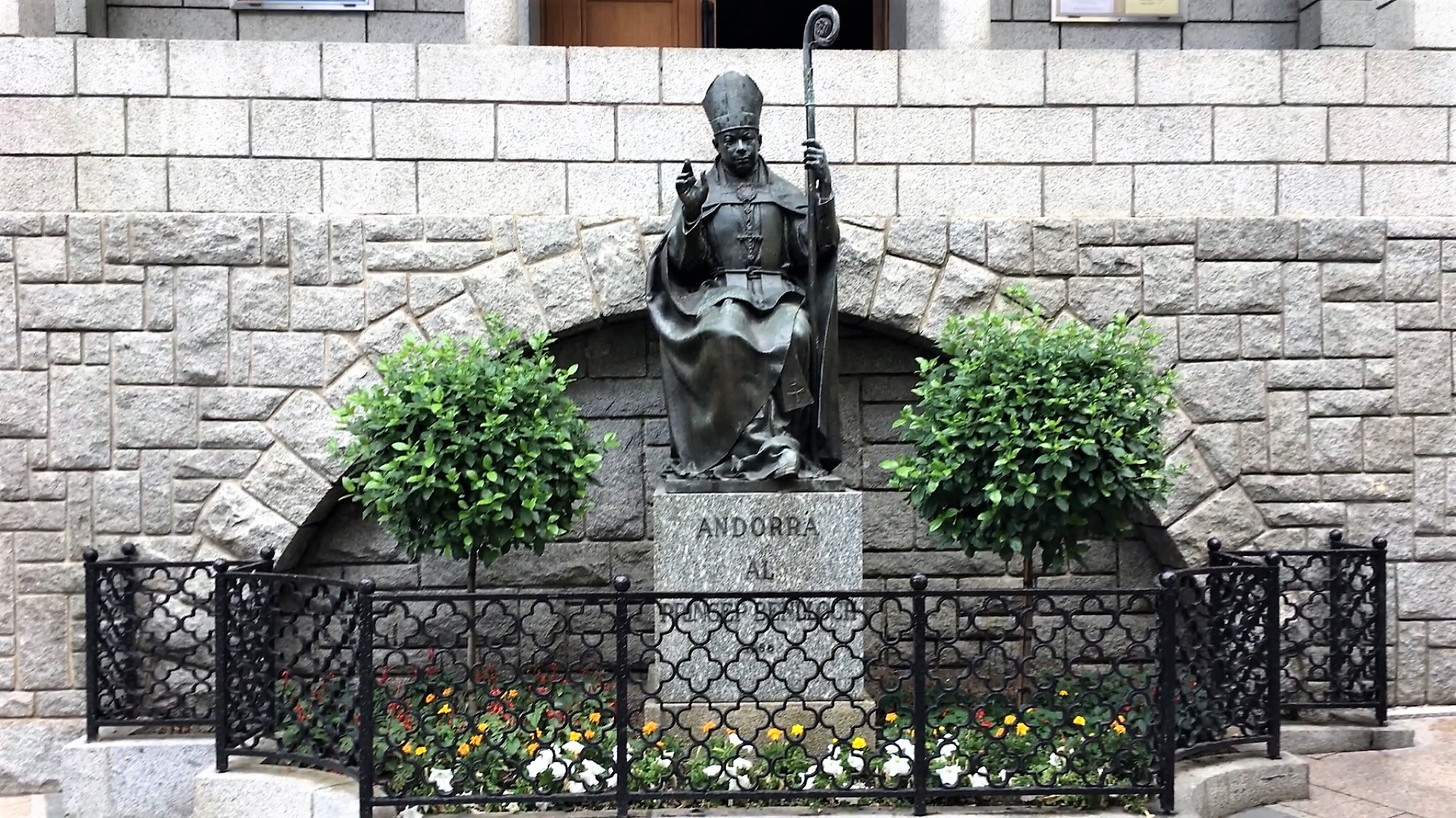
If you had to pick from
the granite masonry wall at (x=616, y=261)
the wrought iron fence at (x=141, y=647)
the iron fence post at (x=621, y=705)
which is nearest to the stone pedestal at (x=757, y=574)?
the iron fence post at (x=621, y=705)

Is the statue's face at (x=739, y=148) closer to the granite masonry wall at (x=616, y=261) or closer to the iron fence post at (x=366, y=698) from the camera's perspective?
the granite masonry wall at (x=616, y=261)

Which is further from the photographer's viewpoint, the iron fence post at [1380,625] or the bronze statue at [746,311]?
the iron fence post at [1380,625]

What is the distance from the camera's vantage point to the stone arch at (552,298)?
6.48 m

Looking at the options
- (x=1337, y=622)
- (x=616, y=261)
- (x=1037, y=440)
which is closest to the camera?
(x=1037, y=440)

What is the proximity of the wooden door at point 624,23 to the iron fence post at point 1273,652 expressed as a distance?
4980 millimetres

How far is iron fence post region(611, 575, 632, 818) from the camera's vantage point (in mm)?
4656

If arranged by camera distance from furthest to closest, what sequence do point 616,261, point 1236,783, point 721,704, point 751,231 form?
point 616,261, point 751,231, point 721,704, point 1236,783

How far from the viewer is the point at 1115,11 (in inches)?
301

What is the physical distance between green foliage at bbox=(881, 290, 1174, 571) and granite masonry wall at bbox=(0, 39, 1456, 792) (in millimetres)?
1111

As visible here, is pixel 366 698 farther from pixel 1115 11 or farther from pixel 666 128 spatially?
pixel 1115 11

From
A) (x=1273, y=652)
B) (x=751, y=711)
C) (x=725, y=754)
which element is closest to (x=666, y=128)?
(x=751, y=711)

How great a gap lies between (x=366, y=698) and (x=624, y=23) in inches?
196

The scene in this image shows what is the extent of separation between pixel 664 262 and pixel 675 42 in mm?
2723

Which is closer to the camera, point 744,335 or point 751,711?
point 751,711
